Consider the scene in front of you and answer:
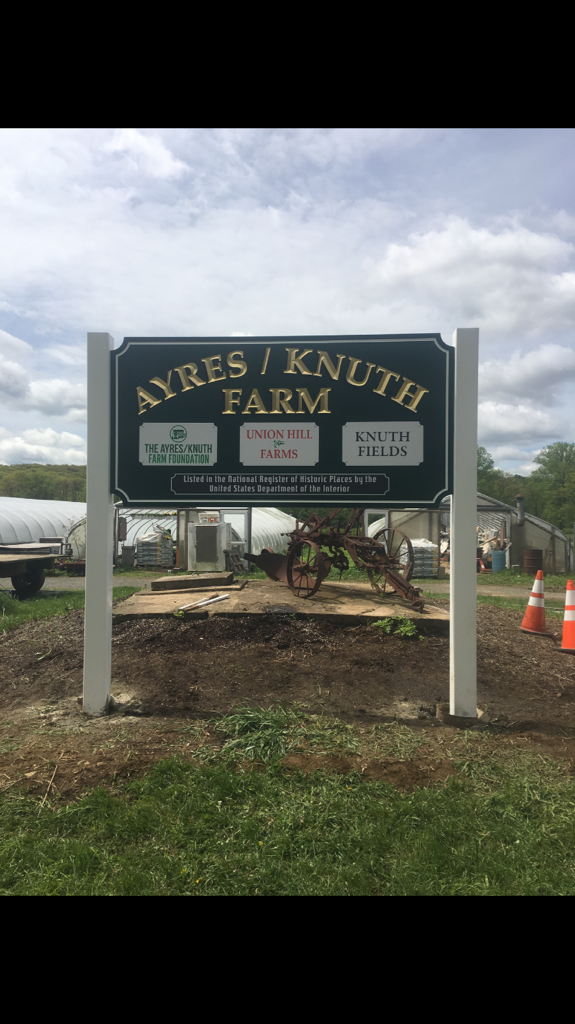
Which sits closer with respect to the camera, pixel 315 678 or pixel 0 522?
pixel 315 678

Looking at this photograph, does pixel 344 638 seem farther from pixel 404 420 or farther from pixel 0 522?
pixel 0 522

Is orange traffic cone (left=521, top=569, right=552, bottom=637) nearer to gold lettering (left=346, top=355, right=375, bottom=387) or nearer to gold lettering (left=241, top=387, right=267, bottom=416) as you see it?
gold lettering (left=346, top=355, right=375, bottom=387)

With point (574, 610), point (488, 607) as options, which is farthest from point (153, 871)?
point (488, 607)

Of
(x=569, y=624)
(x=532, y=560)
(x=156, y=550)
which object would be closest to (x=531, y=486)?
(x=532, y=560)

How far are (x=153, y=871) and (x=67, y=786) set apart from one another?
1.18 m

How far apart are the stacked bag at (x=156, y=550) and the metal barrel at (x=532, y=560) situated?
46.5 feet

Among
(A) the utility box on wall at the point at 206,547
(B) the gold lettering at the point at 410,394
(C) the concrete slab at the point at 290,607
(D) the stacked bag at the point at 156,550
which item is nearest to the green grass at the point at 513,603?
(C) the concrete slab at the point at 290,607

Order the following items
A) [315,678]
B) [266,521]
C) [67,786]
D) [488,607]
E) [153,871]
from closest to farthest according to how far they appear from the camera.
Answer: [153,871]
[67,786]
[315,678]
[488,607]
[266,521]

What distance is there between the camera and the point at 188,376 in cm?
526

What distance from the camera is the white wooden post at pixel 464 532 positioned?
4914 millimetres

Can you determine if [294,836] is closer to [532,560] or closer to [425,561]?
[425,561]

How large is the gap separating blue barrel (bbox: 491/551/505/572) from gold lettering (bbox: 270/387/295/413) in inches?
779

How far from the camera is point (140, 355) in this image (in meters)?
5.23

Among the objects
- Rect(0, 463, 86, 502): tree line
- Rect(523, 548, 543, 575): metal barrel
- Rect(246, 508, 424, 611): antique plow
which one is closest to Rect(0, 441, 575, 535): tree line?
Rect(0, 463, 86, 502): tree line
